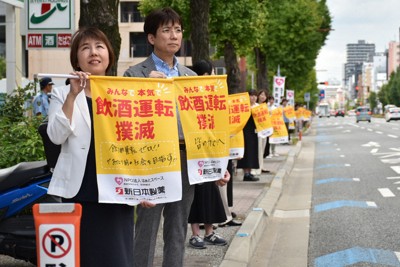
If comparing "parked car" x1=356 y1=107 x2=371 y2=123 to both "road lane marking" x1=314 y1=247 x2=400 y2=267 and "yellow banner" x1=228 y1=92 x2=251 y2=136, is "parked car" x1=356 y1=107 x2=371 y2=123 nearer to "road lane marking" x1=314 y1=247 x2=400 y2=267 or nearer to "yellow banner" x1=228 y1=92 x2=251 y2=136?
"yellow banner" x1=228 y1=92 x2=251 y2=136

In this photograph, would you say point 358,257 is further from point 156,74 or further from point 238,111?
point 156,74

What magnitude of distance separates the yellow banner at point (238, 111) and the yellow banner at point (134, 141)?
4.05 m

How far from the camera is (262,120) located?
1435 centimetres

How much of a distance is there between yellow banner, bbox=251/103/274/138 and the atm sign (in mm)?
5142

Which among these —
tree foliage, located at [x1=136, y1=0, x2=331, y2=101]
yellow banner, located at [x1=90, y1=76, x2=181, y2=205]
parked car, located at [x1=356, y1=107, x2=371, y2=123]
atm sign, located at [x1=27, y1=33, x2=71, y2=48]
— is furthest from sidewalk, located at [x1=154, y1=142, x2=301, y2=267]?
parked car, located at [x1=356, y1=107, x2=371, y2=123]

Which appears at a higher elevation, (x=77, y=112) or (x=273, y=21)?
(x=273, y=21)

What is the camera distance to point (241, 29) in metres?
28.5

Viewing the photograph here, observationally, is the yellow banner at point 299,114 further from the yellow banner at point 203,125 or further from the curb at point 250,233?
the yellow banner at point 203,125

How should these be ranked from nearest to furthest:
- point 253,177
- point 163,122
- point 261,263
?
point 163,122
point 261,263
point 253,177

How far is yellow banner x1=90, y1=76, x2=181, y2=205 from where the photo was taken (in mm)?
3836

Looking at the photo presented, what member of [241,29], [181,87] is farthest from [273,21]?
[181,87]

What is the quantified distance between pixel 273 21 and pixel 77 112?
40920 millimetres

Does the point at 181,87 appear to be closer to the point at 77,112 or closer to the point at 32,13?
the point at 77,112

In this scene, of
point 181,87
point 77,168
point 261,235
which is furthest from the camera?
point 261,235
